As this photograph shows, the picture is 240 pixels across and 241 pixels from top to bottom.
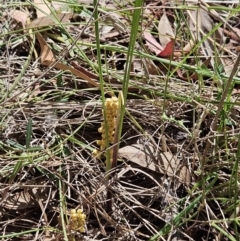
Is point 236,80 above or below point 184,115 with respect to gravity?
above

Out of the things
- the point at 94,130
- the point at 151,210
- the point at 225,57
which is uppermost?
the point at 225,57

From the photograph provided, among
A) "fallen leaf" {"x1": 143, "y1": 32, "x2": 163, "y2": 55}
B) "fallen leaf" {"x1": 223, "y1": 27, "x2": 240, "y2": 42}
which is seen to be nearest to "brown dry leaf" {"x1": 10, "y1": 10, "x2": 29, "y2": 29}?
"fallen leaf" {"x1": 143, "y1": 32, "x2": 163, "y2": 55}

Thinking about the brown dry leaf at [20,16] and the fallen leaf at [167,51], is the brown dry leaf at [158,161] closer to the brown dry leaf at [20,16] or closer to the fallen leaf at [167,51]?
the fallen leaf at [167,51]

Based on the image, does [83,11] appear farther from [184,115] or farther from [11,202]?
[11,202]

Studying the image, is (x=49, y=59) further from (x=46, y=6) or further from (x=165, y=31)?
(x=165, y=31)

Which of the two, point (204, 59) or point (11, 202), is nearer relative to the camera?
point (11, 202)

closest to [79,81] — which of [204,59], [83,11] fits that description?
[83,11]

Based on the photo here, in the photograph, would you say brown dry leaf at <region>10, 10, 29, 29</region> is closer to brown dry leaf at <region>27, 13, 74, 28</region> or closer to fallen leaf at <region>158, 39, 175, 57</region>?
brown dry leaf at <region>27, 13, 74, 28</region>
